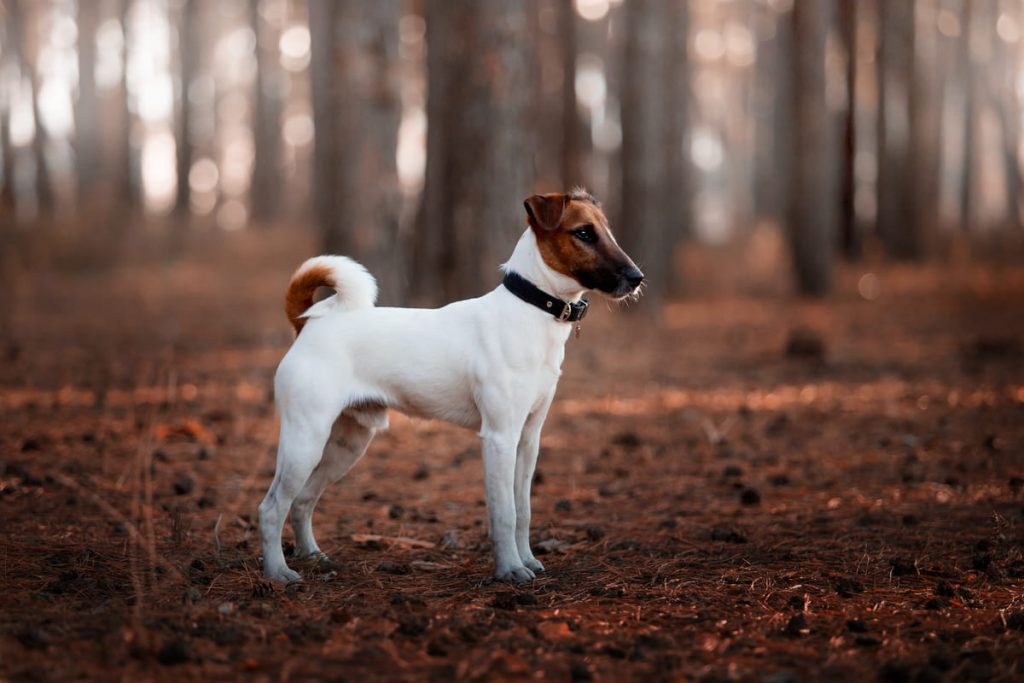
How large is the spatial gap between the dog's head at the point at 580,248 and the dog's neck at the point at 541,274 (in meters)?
0.02

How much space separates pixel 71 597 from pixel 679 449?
4.48 meters

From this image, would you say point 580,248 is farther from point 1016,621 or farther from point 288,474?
point 1016,621

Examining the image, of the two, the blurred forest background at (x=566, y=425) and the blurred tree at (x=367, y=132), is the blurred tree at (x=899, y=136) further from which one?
the blurred tree at (x=367, y=132)

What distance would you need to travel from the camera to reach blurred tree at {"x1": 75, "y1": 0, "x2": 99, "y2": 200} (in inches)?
1646

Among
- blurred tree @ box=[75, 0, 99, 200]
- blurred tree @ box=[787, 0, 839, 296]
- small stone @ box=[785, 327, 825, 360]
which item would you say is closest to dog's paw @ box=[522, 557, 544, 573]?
small stone @ box=[785, 327, 825, 360]

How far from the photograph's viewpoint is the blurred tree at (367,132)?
452 inches

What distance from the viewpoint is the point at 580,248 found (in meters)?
4.72

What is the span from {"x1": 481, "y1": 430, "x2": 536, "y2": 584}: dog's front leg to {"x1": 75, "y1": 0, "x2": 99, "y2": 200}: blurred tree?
39993mm

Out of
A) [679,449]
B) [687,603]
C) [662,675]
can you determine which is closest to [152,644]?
[662,675]

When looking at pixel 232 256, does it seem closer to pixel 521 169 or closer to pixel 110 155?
pixel 521 169

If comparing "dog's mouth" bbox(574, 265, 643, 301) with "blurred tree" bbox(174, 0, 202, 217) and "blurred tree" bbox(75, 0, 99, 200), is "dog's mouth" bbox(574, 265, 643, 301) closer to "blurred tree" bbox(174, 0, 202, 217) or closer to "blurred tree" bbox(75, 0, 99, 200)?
"blurred tree" bbox(174, 0, 202, 217)

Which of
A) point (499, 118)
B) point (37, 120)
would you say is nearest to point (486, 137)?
point (499, 118)

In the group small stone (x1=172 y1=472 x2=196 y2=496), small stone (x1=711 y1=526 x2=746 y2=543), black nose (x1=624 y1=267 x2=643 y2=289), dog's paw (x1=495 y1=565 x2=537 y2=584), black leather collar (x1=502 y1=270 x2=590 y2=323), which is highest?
black nose (x1=624 y1=267 x2=643 y2=289)

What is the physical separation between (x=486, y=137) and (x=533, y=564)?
604cm
